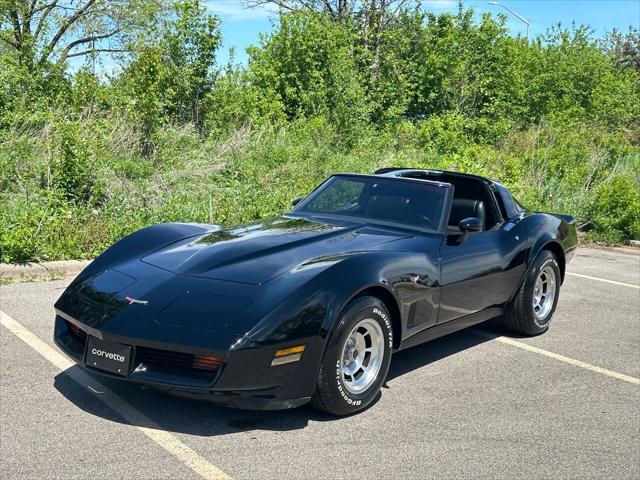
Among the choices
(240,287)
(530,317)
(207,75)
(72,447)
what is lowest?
(72,447)

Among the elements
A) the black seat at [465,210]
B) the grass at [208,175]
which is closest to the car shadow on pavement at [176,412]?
the black seat at [465,210]

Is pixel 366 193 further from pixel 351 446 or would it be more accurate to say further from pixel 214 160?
pixel 214 160

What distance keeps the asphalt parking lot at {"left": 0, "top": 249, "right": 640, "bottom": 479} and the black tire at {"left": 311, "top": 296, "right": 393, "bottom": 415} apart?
4.6 inches

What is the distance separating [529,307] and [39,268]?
16.6 ft

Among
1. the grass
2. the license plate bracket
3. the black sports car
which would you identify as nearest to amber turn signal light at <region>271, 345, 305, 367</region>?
the black sports car

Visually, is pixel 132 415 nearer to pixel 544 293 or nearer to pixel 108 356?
pixel 108 356

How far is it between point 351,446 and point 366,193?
2.49 m

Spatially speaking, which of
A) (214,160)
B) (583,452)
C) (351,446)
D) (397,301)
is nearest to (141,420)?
(351,446)

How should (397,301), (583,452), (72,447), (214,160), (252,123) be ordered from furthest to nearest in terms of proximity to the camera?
(252,123) < (214,160) < (397,301) < (583,452) < (72,447)

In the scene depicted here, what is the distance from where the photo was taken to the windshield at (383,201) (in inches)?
226

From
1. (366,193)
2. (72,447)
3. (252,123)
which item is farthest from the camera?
(252,123)

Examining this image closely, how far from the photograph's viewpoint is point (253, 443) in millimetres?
4031

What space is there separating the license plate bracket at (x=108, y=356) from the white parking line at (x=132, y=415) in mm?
348

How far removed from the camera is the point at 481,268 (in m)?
5.75
